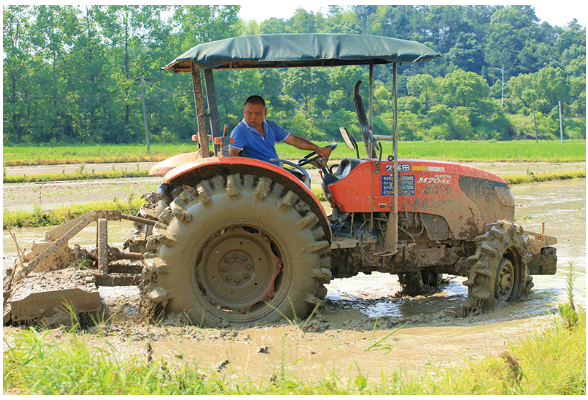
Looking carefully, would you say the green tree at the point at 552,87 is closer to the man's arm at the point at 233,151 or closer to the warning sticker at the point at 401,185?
the warning sticker at the point at 401,185

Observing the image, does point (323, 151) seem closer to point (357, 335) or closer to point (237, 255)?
point (237, 255)

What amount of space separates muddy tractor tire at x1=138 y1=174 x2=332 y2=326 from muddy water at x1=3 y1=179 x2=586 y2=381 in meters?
0.22

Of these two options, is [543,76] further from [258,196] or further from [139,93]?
[258,196]

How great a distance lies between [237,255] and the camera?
174 inches

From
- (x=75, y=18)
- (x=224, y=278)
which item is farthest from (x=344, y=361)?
(x=75, y=18)

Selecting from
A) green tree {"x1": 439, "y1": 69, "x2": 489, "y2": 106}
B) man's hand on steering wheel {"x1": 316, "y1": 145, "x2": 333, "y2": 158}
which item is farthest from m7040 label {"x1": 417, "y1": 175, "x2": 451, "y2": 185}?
green tree {"x1": 439, "y1": 69, "x2": 489, "y2": 106}

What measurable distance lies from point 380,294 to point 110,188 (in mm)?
10412

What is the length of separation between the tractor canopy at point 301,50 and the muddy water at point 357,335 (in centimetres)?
204

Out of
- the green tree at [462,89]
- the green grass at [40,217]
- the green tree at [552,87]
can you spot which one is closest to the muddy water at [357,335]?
the green grass at [40,217]

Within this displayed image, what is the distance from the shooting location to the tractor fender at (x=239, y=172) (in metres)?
4.20

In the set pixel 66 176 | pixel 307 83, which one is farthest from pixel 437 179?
pixel 66 176

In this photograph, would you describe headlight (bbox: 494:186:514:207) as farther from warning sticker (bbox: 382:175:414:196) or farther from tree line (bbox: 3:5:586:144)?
tree line (bbox: 3:5:586:144)

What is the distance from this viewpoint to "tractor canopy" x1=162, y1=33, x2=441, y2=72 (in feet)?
13.3

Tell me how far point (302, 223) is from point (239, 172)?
0.67m
